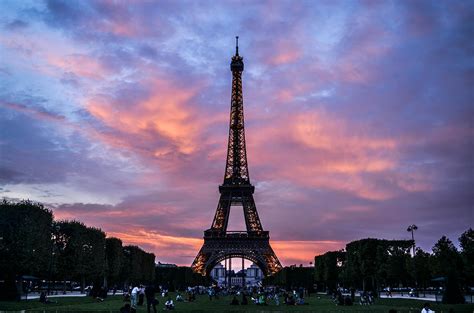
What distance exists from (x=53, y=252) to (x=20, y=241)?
49.2 ft

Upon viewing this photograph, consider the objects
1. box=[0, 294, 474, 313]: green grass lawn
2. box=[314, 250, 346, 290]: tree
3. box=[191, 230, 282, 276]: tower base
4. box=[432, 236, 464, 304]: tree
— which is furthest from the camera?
box=[191, 230, 282, 276]: tower base

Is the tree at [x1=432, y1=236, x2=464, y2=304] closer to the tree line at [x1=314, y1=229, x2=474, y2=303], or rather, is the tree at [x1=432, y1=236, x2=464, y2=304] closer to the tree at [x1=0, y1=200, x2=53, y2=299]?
the tree line at [x1=314, y1=229, x2=474, y2=303]

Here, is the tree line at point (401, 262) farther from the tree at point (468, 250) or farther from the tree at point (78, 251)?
the tree at point (78, 251)

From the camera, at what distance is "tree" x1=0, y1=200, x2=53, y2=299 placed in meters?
53.2

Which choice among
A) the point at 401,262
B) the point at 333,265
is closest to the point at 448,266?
the point at 401,262

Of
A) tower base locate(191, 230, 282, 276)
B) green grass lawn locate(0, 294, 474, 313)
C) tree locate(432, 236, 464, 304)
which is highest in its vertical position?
tower base locate(191, 230, 282, 276)

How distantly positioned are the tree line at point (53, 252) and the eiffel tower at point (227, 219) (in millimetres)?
→ 14229

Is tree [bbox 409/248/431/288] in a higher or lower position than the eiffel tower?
lower

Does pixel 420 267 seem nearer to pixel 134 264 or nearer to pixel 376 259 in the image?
pixel 376 259

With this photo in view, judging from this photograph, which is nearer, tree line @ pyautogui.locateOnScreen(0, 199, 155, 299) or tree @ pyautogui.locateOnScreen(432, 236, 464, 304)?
tree @ pyautogui.locateOnScreen(432, 236, 464, 304)

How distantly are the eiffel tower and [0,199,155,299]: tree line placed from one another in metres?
14.2

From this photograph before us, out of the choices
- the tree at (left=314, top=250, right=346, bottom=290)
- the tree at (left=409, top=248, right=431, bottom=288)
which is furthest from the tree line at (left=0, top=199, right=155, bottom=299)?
the tree at (left=409, top=248, right=431, bottom=288)

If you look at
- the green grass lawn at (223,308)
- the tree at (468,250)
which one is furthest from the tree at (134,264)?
the tree at (468,250)

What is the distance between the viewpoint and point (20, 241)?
53.8 meters
